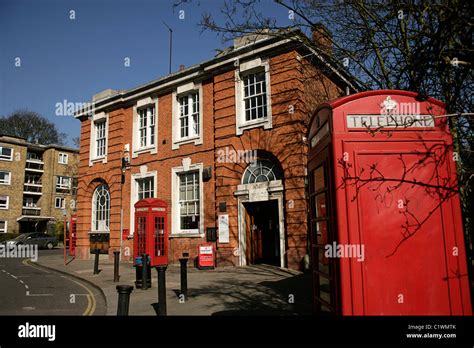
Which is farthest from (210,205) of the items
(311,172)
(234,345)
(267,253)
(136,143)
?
(234,345)

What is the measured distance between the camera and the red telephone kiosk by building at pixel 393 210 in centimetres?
414

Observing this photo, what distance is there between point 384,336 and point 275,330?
1.36m

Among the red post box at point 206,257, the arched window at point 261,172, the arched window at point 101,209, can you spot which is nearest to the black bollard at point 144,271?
the red post box at point 206,257

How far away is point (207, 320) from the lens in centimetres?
510

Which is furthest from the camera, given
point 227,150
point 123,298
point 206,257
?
point 227,150

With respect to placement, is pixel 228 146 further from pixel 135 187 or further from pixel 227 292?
pixel 227 292

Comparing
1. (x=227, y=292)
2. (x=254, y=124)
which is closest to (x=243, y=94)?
(x=254, y=124)

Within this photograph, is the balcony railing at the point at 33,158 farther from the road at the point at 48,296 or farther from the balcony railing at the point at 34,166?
the road at the point at 48,296

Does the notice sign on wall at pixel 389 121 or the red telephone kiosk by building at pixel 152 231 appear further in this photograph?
the red telephone kiosk by building at pixel 152 231

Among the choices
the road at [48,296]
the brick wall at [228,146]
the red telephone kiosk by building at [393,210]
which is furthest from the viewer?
the brick wall at [228,146]

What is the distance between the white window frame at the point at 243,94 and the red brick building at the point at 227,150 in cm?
4

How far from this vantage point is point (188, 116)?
56.2ft

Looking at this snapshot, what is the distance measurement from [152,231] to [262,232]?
190 inches

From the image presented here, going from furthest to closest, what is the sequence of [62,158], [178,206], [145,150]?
1. [62,158]
2. [145,150]
3. [178,206]
